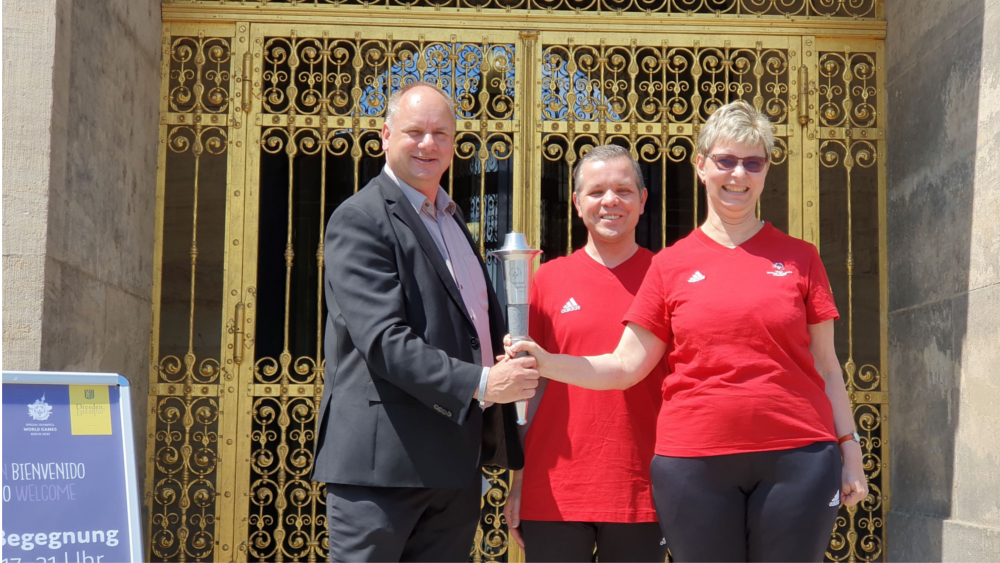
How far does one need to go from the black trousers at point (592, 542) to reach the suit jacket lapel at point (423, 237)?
755 millimetres

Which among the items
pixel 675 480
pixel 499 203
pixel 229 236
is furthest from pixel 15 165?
pixel 675 480

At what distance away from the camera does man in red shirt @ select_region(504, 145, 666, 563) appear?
3.01 m

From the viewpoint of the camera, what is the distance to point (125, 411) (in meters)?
3.25

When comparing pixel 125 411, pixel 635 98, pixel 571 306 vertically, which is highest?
pixel 635 98

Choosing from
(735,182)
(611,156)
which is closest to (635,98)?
(611,156)

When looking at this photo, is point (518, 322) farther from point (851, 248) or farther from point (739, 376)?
point (851, 248)

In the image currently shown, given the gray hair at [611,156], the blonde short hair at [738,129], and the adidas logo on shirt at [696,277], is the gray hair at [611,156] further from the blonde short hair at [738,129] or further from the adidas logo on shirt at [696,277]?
the adidas logo on shirt at [696,277]

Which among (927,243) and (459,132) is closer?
(927,243)

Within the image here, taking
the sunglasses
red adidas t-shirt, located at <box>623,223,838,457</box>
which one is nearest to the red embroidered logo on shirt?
red adidas t-shirt, located at <box>623,223,838,457</box>

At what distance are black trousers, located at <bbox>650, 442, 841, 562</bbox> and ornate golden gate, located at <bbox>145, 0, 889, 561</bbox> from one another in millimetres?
2748

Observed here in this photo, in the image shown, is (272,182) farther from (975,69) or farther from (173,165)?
(975,69)

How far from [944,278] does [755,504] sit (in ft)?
9.43

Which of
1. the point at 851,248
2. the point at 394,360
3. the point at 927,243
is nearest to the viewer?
the point at 394,360

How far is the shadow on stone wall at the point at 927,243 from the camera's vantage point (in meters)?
4.76
